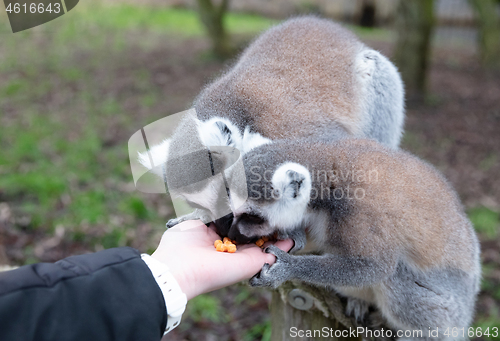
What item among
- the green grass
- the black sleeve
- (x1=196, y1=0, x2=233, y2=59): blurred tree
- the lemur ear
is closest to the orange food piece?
the lemur ear

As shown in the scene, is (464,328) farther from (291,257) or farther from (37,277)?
(37,277)

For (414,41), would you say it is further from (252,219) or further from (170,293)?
(170,293)

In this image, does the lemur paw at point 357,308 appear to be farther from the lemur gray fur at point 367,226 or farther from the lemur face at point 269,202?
the lemur face at point 269,202

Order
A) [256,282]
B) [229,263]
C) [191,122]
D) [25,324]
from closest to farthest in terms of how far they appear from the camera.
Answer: [25,324] → [229,263] → [256,282] → [191,122]

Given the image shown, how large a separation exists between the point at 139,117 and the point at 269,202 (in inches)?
279

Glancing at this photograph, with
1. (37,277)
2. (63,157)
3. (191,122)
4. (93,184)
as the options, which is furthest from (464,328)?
(63,157)

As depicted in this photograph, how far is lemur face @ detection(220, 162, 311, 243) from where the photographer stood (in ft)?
8.91

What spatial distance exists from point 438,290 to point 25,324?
2.55m

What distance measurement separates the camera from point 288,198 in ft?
9.23

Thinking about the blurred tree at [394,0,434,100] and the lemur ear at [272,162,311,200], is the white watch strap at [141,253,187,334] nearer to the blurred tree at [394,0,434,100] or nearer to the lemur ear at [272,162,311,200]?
the lemur ear at [272,162,311,200]

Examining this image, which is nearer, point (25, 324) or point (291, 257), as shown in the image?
point (25, 324)

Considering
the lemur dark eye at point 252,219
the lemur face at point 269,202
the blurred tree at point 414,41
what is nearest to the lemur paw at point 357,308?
the lemur face at point 269,202

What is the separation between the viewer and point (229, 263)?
95.3 inches

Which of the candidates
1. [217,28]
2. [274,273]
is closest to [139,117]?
[217,28]
